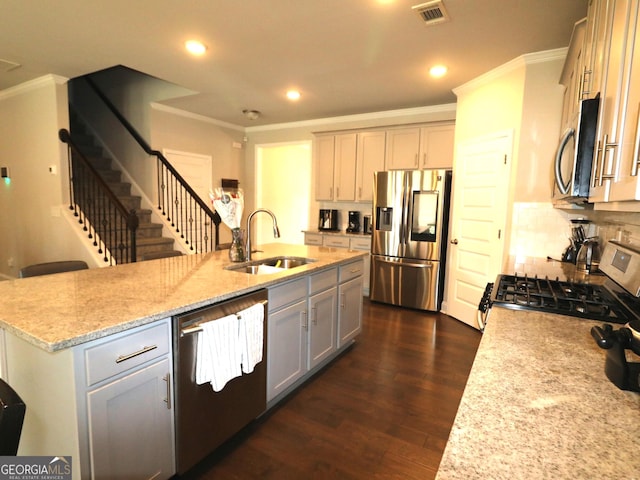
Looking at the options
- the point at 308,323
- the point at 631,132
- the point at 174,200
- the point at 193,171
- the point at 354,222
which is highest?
the point at 193,171

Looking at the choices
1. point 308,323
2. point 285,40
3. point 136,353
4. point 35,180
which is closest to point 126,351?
point 136,353

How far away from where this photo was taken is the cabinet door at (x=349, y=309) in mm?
→ 2914

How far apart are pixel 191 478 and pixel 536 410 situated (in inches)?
64.2

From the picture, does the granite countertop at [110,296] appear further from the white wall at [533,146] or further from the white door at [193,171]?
the white door at [193,171]

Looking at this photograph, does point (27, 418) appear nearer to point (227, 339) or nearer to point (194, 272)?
point (227, 339)

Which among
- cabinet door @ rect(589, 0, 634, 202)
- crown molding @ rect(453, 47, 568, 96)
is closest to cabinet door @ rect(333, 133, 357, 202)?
crown molding @ rect(453, 47, 568, 96)

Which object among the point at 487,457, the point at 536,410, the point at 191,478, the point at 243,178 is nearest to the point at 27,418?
the point at 191,478

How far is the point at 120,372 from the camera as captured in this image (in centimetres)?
132

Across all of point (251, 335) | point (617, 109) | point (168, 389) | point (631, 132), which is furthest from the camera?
point (251, 335)

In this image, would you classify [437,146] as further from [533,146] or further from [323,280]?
[323,280]

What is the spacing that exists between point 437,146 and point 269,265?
2.91 m

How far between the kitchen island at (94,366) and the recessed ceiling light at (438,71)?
2936 mm

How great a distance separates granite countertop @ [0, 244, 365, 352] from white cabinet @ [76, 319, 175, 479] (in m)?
0.07

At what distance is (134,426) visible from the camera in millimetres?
1385
